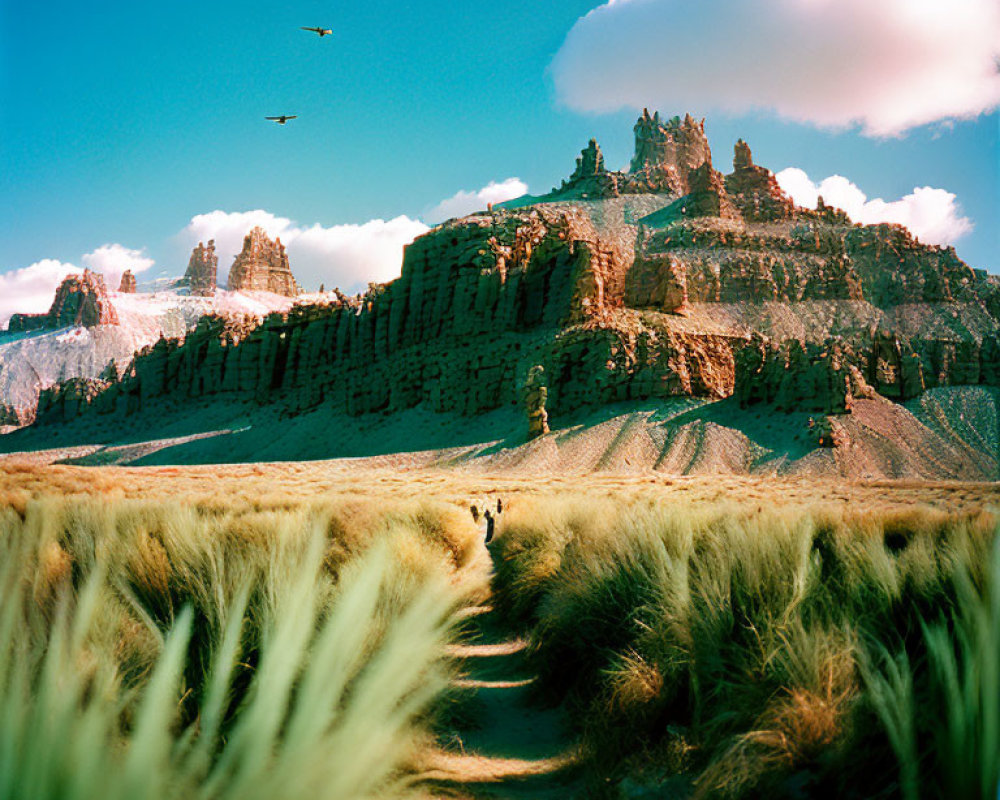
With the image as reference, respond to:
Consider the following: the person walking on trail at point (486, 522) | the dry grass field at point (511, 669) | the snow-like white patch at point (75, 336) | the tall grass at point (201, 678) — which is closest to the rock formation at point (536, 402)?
the person walking on trail at point (486, 522)

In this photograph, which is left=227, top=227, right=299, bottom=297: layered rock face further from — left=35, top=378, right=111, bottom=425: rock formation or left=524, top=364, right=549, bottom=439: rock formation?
left=524, top=364, right=549, bottom=439: rock formation

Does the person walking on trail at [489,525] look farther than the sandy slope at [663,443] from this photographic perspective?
No

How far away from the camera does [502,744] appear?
3.73 m

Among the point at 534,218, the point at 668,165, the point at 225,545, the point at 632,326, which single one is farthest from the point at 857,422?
the point at 668,165

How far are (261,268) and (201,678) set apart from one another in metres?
178

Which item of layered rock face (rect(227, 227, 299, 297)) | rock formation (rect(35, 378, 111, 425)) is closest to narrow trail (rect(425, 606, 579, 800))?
rock formation (rect(35, 378, 111, 425))

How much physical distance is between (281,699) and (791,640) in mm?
2677

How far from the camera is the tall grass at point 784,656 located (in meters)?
2.20

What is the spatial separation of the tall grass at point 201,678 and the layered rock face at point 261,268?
17317 cm

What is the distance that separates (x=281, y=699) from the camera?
167 centimetres

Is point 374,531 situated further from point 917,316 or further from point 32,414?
point 32,414

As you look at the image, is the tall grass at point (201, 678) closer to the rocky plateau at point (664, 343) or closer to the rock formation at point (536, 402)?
the rocky plateau at point (664, 343)

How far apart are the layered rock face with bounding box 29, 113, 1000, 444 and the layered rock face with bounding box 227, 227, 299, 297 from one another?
82547 millimetres

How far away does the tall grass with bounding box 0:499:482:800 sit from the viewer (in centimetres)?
143
